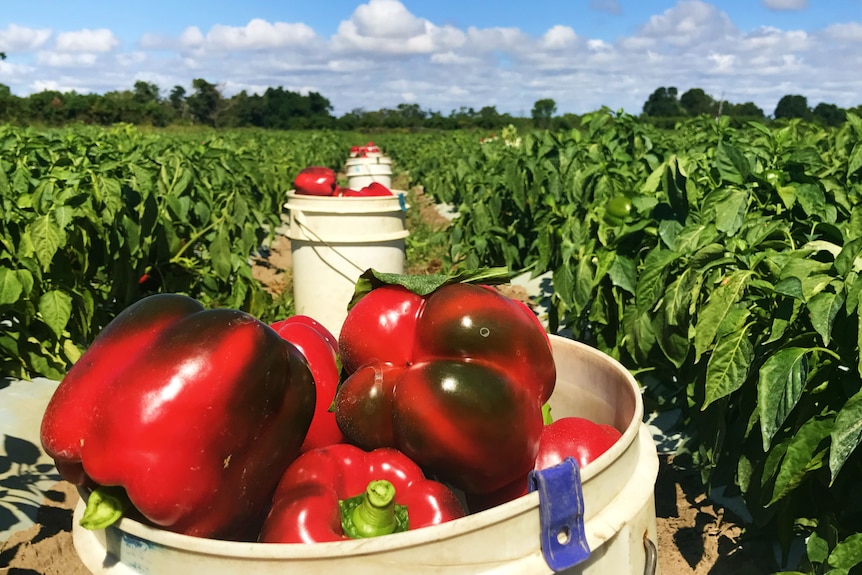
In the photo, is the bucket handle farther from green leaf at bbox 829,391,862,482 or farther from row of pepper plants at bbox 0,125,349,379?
row of pepper plants at bbox 0,125,349,379

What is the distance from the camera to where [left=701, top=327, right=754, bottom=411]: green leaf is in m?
1.84

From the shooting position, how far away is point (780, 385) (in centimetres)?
166

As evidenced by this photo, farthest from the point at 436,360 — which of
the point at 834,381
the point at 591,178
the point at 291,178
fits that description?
the point at 291,178

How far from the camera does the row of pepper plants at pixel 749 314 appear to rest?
1.75 m

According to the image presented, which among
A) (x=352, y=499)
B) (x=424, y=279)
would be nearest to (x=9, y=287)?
(x=424, y=279)

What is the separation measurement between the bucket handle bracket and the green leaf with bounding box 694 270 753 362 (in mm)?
1091

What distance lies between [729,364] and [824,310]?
29 centimetres

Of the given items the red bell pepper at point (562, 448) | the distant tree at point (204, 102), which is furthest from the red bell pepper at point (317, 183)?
the distant tree at point (204, 102)

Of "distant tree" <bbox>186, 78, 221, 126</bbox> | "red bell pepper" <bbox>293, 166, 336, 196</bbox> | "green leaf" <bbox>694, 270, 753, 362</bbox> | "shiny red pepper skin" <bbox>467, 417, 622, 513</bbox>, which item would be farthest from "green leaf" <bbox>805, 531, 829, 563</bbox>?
"distant tree" <bbox>186, 78, 221, 126</bbox>

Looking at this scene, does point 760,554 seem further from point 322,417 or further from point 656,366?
point 322,417

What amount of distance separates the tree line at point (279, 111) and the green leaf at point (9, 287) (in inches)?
969

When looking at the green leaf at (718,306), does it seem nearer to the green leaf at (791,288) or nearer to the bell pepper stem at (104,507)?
the green leaf at (791,288)

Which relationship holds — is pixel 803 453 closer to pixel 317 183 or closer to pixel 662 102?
pixel 317 183

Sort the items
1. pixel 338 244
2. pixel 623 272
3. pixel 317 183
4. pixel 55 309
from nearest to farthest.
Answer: pixel 623 272 → pixel 55 309 → pixel 338 244 → pixel 317 183
